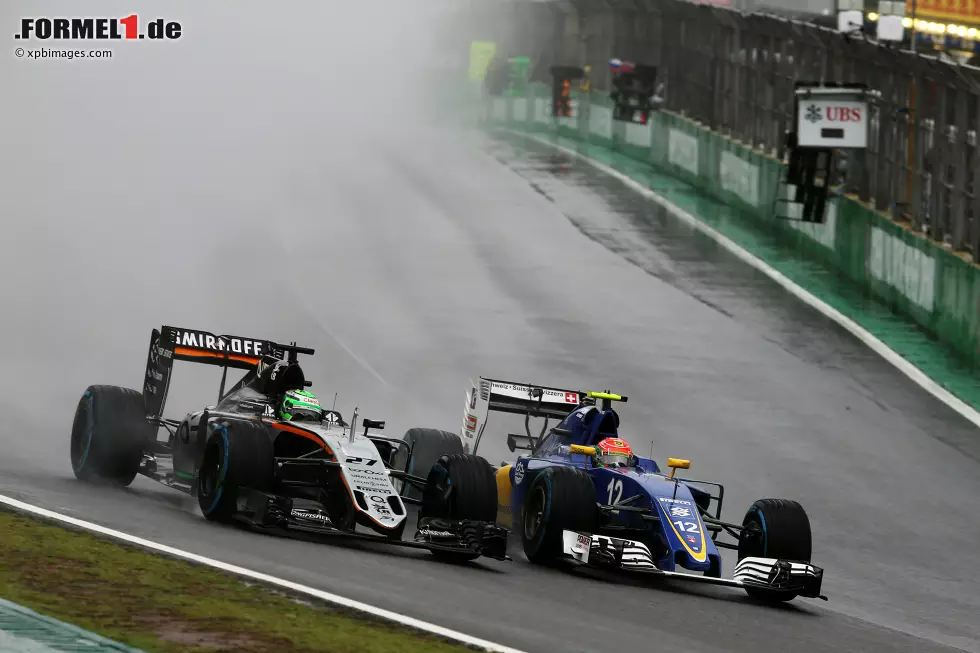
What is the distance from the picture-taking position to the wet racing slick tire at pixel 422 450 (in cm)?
1684

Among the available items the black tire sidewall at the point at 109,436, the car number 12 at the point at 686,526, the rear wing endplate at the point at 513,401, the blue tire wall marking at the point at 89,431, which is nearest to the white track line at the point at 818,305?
the rear wing endplate at the point at 513,401

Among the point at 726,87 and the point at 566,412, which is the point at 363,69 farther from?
the point at 566,412

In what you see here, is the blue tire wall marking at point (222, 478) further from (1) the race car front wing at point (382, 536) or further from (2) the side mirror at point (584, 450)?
(2) the side mirror at point (584, 450)

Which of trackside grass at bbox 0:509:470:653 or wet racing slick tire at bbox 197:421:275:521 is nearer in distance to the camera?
trackside grass at bbox 0:509:470:653

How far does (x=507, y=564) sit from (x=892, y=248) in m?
15.6

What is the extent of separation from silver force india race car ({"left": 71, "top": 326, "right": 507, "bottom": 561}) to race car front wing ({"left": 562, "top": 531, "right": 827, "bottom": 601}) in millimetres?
807

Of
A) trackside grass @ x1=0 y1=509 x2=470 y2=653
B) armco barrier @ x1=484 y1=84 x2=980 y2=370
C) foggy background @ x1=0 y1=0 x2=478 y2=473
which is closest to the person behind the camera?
trackside grass @ x1=0 y1=509 x2=470 y2=653

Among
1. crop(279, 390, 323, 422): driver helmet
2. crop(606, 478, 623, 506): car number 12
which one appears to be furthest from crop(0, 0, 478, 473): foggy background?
crop(606, 478, 623, 506): car number 12

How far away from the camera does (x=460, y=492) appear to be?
47.8 ft

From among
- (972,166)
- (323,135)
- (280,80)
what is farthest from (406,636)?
(280,80)

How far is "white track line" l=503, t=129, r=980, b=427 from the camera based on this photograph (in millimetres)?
24031

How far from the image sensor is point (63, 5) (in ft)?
161

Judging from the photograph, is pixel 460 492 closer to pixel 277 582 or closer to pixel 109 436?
pixel 277 582

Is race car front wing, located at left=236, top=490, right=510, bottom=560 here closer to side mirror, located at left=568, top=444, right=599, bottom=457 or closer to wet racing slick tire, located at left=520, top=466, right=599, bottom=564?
wet racing slick tire, located at left=520, top=466, right=599, bottom=564
